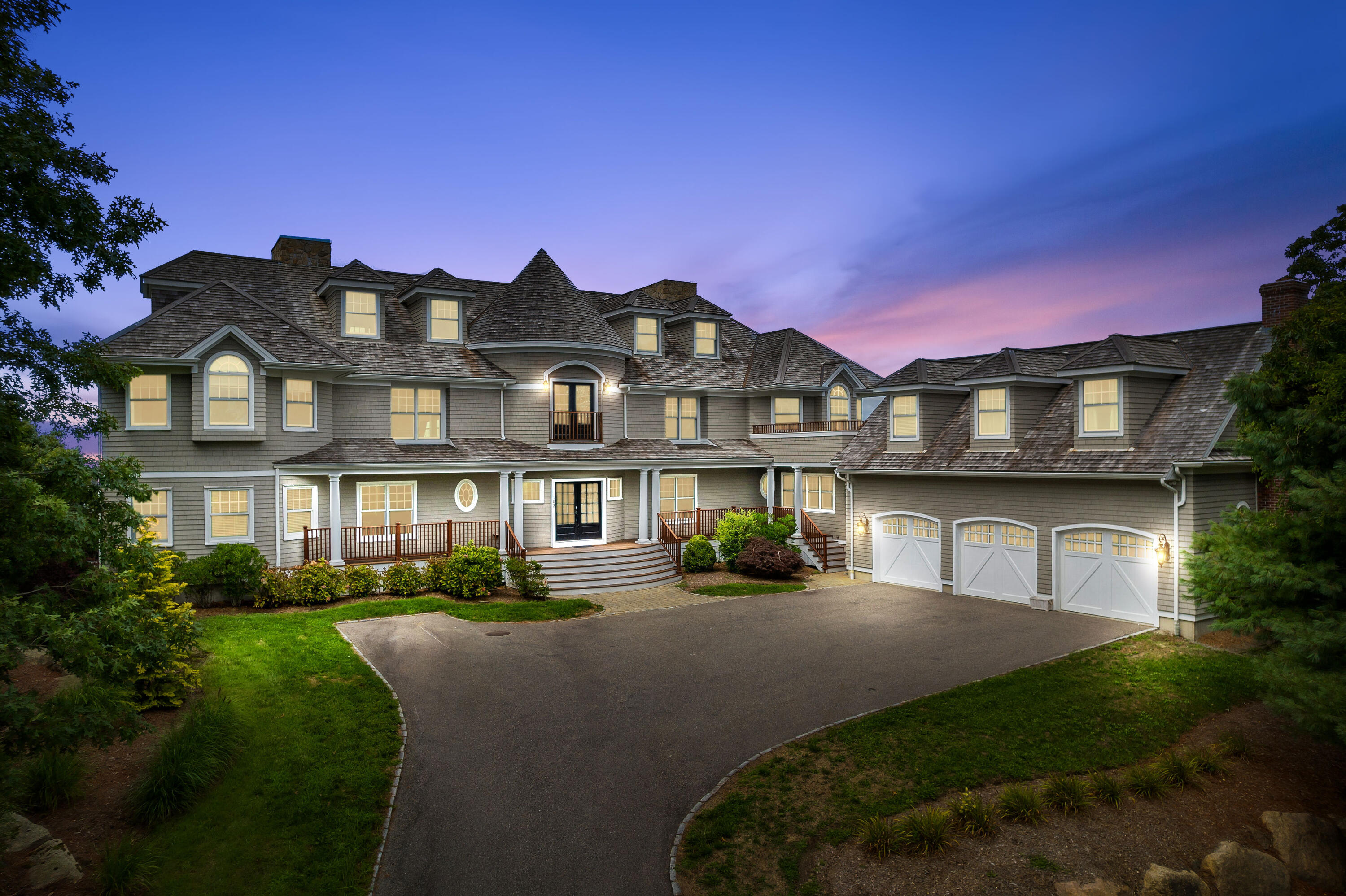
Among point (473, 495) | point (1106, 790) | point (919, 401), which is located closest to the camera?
point (1106, 790)

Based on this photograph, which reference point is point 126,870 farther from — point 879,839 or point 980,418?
point 980,418

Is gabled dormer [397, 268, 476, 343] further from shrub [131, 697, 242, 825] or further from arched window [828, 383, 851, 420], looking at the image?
shrub [131, 697, 242, 825]

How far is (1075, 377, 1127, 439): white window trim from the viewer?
1731cm

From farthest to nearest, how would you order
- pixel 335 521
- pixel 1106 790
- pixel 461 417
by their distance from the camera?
1. pixel 461 417
2. pixel 335 521
3. pixel 1106 790

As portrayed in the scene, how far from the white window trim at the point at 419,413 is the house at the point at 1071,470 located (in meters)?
13.5

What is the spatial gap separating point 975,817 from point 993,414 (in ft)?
45.7

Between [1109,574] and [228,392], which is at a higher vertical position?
[228,392]

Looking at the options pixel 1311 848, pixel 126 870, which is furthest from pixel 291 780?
pixel 1311 848

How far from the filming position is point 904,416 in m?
22.3

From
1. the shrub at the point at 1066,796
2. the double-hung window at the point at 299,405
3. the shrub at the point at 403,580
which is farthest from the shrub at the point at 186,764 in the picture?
the double-hung window at the point at 299,405

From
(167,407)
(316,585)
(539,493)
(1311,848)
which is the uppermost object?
(167,407)

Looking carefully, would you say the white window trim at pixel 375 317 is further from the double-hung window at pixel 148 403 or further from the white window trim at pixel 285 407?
the double-hung window at pixel 148 403

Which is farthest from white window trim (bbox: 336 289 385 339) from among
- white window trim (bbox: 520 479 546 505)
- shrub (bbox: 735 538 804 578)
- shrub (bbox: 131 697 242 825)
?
shrub (bbox: 131 697 242 825)

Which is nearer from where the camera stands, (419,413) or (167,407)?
(167,407)
